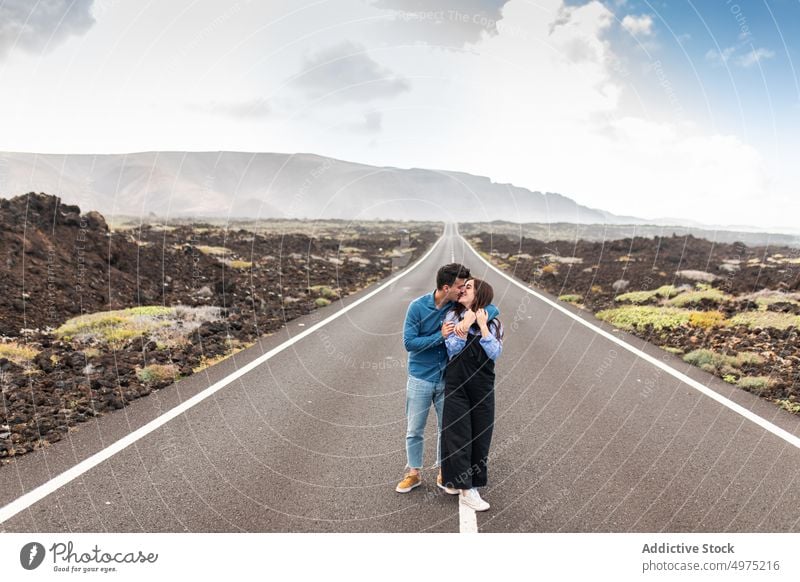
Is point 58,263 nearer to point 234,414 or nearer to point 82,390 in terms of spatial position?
point 82,390

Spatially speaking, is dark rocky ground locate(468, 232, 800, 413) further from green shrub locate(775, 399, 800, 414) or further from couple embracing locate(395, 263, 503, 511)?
couple embracing locate(395, 263, 503, 511)

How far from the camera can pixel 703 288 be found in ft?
63.6

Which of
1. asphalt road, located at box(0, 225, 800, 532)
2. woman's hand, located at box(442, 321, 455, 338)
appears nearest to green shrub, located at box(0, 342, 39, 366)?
asphalt road, located at box(0, 225, 800, 532)

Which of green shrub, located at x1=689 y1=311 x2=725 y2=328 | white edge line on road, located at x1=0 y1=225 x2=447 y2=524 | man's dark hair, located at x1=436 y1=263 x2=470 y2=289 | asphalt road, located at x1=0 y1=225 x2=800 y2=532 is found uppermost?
man's dark hair, located at x1=436 y1=263 x2=470 y2=289

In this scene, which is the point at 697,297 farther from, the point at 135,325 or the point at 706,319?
the point at 135,325

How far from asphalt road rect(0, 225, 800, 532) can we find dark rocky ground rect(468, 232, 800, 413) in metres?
1.30

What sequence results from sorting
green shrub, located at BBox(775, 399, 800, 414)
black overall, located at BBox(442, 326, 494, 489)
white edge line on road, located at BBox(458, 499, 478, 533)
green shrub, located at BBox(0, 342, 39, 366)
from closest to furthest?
white edge line on road, located at BBox(458, 499, 478, 533), black overall, located at BBox(442, 326, 494, 489), green shrub, located at BBox(775, 399, 800, 414), green shrub, located at BBox(0, 342, 39, 366)

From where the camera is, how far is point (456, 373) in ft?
15.4

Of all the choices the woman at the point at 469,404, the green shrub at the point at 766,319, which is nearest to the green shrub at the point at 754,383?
the green shrub at the point at 766,319

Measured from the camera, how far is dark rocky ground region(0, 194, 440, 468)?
7469mm

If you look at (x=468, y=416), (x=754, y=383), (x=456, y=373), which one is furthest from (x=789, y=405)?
(x=456, y=373)

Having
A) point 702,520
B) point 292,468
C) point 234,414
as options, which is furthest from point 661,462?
point 234,414

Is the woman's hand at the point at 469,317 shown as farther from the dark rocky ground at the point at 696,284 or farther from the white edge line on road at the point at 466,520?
the dark rocky ground at the point at 696,284

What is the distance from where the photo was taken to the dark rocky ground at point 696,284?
9.49m
